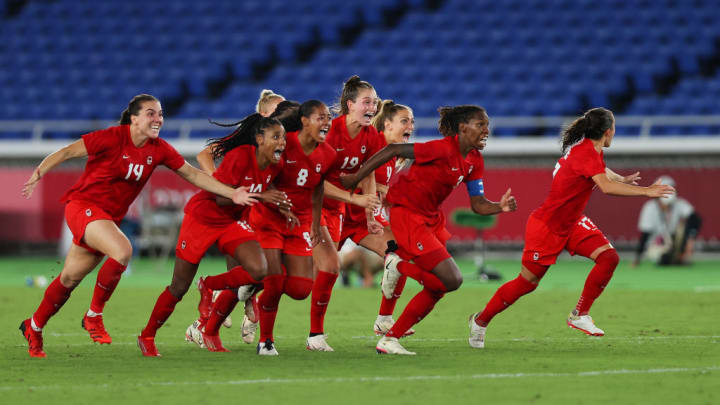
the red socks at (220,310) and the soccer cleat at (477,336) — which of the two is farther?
the soccer cleat at (477,336)

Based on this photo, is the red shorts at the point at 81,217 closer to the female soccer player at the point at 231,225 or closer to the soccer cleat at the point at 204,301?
the female soccer player at the point at 231,225

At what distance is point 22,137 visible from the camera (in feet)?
88.9

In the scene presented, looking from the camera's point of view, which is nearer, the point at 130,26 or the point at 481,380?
the point at 481,380

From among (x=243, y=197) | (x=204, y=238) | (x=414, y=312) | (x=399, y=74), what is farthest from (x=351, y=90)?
(x=399, y=74)

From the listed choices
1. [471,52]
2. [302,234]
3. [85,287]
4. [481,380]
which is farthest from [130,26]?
[481,380]

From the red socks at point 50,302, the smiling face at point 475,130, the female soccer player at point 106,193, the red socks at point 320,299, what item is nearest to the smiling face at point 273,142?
the female soccer player at point 106,193

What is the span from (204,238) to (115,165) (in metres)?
0.94

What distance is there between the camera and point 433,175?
28.9ft

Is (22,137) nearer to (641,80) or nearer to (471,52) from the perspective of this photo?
(471,52)

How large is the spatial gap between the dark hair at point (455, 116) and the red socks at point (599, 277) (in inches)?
68.5

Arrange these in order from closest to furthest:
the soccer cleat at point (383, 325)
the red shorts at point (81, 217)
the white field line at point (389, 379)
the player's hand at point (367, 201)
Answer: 1. the white field line at point (389, 379)
2. the red shorts at point (81, 217)
3. the player's hand at point (367, 201)
4. the soccer cleat at point (383, 325)

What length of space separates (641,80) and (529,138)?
3.72 metres

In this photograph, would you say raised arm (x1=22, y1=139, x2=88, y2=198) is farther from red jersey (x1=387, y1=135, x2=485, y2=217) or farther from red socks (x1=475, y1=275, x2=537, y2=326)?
red socks (x1=475, y1=275, x2=537, y2=326)

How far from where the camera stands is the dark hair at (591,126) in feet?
30.7
